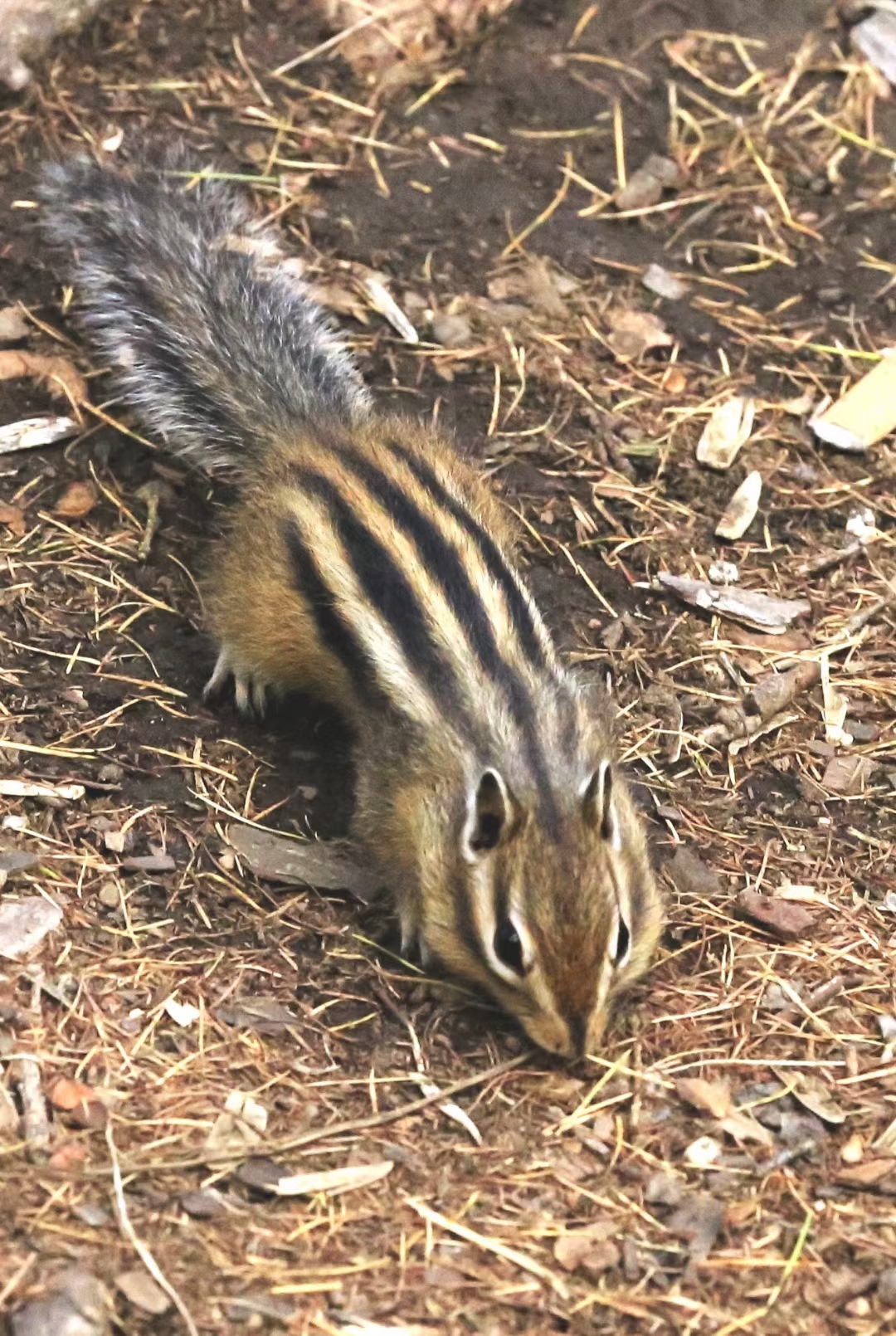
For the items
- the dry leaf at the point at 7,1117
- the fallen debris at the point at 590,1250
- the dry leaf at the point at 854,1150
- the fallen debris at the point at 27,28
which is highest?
the fallen debris at the point at 27,28

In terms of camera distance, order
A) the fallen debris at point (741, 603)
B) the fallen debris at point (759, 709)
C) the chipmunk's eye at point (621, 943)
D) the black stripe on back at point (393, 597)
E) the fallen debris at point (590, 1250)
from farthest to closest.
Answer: the fallen debris at point (741, 603), the fallen debris at point (759, 709), the black stripe on back at point (393, 597), the chipmunk's eye at point (621, 943), the fallen debris at point (590, 1250)

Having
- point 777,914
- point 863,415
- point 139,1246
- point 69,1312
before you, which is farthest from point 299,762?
point 863,415

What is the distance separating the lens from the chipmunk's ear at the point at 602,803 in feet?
12.5

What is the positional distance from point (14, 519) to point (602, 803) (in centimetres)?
220

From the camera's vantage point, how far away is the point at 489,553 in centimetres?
446

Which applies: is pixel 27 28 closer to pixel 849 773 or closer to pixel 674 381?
pixel 674 381

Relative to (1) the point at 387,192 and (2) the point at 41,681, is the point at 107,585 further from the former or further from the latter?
(1) the point at 387,192

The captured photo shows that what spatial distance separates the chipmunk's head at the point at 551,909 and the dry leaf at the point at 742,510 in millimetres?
1611

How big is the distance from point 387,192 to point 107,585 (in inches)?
81.3

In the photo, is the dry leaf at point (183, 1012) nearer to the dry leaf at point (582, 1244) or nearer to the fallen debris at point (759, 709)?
the dry leaf at point (582, 1244)

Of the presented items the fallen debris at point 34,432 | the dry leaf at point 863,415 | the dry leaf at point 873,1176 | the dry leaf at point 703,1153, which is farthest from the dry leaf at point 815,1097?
the fallen debris at point 34,432

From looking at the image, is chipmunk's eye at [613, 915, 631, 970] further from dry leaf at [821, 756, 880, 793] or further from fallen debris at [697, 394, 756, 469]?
fallen debris at [697, 394, 756, 469]

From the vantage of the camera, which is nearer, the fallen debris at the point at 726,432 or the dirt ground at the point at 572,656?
the dirt ground at the point at 572,656

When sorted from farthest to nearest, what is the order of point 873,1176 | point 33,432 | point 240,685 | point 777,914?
point 33,432, point 240,685, point 777,914, point 873,1176
